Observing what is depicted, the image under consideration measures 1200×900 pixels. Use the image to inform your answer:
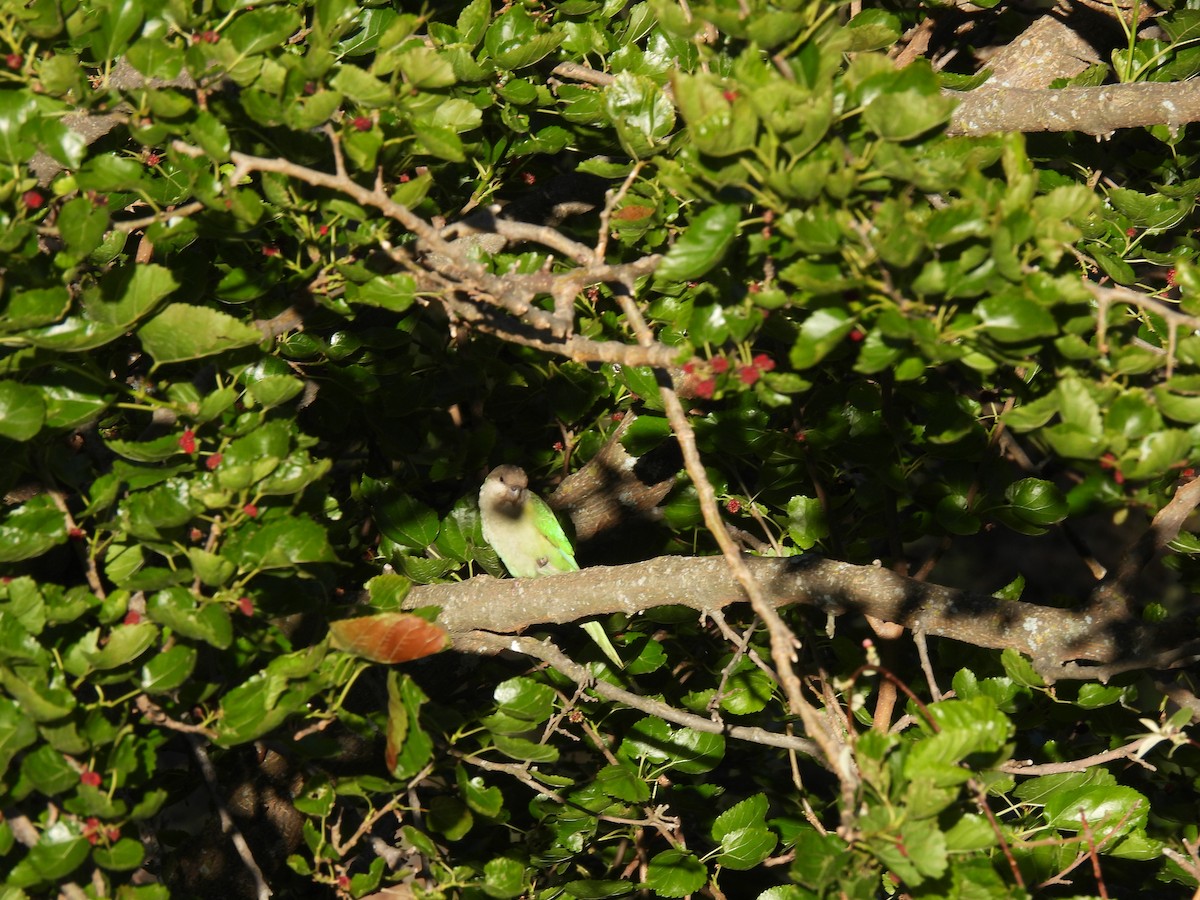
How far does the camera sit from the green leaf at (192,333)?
1.66 metres

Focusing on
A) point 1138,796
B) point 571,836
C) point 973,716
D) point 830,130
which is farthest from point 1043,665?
point 830,130

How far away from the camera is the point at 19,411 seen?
5.30ft

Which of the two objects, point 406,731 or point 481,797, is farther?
point 481,797

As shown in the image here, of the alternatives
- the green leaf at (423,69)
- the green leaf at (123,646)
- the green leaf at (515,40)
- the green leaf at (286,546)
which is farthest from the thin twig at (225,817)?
the green leaf at (515,40)

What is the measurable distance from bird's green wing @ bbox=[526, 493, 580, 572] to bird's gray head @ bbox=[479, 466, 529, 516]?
51 mm

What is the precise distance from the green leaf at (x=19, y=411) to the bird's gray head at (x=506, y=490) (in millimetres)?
1781

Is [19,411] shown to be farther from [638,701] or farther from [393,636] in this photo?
[638,701]

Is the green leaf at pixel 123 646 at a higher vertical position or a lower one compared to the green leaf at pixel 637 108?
lower

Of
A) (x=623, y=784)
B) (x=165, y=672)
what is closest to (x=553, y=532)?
(x=623, y=784)

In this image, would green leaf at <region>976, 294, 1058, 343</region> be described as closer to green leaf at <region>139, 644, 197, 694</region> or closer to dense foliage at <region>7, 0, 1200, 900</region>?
dense foliage at <region>7, 0, 1200, 900</region>

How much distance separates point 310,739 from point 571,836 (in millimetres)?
754

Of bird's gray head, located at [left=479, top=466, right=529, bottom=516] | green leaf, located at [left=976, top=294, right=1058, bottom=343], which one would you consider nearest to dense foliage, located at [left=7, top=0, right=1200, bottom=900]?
green leaf, located at [left=976, top=294, right=1058, bottom=343]

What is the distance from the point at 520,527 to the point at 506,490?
1.19 ft

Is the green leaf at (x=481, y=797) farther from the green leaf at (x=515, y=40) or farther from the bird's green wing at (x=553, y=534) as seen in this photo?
the green leaf at (x=515, y=40)
